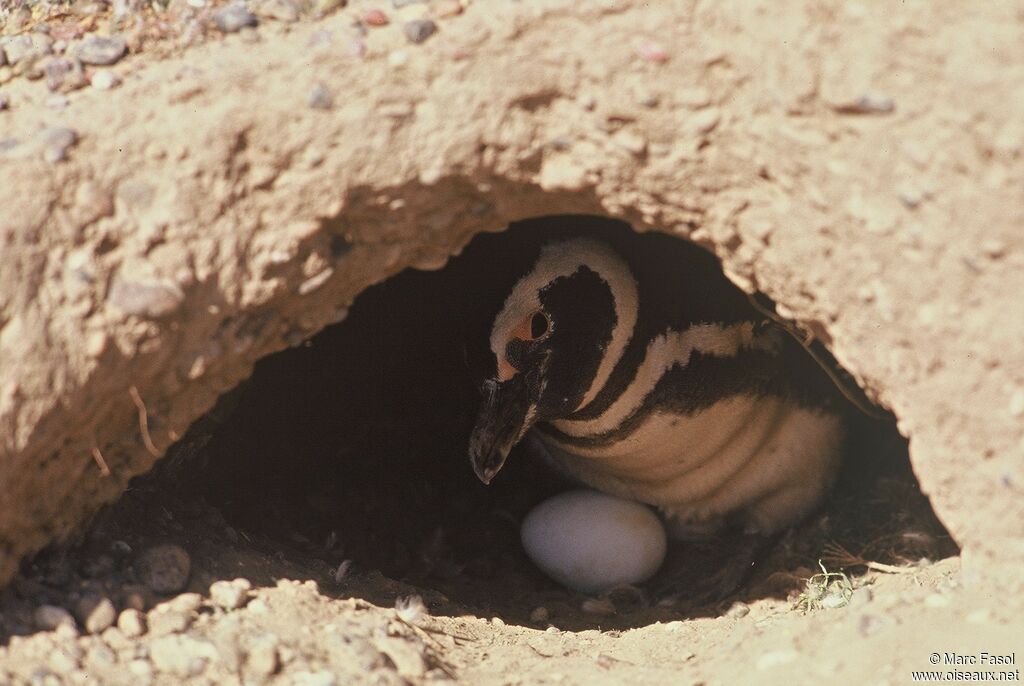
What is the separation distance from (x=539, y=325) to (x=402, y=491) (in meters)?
0.99

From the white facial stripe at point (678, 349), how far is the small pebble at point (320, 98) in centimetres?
142

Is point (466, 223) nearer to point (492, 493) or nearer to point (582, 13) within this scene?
point (582, 13)

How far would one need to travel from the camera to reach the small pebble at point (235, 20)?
2053 mm

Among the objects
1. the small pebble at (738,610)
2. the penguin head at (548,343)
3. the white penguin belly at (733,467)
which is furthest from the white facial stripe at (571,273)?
the small pebble at (738,610)

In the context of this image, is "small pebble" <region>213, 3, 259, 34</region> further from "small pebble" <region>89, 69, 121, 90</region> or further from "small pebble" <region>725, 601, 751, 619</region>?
"small pebble" <region>725, 601, 751, 619</region>

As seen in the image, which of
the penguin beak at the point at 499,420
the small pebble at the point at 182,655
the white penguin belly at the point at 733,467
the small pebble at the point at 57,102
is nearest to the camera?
the small pebble at the point at 182,655

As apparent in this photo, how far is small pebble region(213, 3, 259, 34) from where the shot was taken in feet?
6.73

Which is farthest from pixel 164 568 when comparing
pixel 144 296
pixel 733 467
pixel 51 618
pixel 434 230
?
pixel 733 467

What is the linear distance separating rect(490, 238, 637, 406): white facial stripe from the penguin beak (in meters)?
0.09

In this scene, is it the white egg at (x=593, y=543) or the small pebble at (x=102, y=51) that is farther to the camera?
the white egg at (x=593, y=543)

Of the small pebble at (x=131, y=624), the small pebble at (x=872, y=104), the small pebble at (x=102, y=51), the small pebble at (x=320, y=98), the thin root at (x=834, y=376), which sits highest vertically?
the small pebble at (x=102, y=51)

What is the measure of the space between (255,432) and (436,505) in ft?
2.28

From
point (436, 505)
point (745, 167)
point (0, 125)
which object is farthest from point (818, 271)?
point (436, 505)

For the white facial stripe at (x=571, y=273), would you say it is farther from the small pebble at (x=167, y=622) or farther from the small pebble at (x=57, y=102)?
the small pebble at (x=57, y=102)
